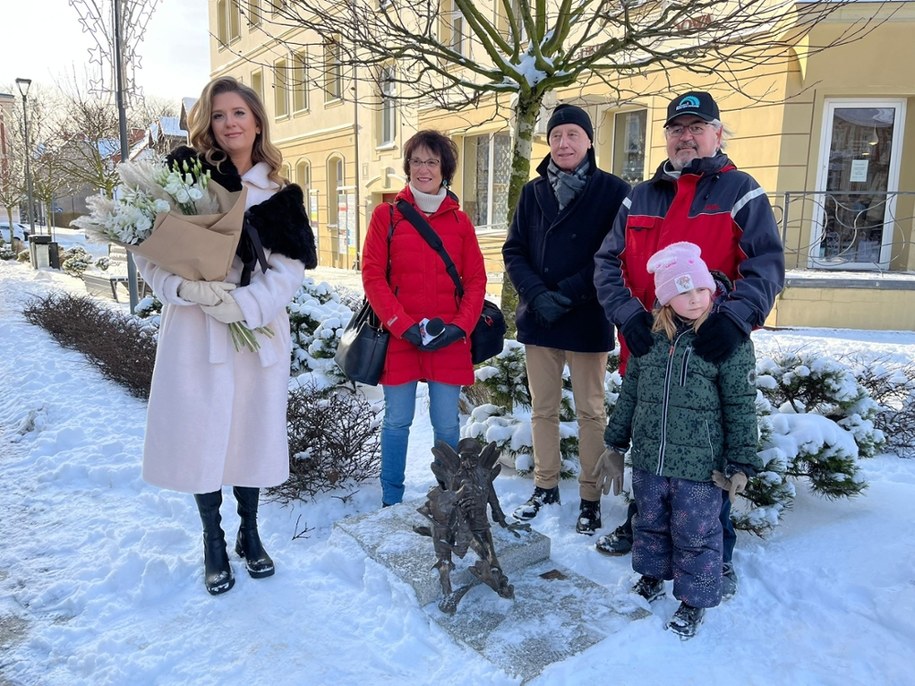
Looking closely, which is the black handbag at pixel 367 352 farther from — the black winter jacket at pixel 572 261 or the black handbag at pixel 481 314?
the black winter jacket at pixel 572 261

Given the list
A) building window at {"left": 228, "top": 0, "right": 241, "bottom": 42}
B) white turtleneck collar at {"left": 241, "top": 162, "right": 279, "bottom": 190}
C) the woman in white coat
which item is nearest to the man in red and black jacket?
the woman in white coat

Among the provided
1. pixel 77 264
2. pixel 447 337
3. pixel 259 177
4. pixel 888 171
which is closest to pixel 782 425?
pixel 447 337

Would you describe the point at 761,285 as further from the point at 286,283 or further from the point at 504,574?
the point at 286,283

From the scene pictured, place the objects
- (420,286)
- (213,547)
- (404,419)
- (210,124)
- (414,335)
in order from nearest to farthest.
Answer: (210,124)
(213,547)
(414,335)
(420,286)
(404,419)

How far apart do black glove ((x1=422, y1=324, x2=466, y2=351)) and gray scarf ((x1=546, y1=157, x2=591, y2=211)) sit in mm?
852

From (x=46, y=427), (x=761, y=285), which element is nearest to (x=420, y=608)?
(x=761, y=285)

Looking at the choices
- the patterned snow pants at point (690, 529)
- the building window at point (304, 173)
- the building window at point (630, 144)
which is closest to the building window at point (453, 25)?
the building window at point (630, 144)

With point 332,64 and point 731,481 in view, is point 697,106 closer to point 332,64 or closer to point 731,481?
point 731,481

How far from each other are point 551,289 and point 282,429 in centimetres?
150

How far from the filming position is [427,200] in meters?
3.37

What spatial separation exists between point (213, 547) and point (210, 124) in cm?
186

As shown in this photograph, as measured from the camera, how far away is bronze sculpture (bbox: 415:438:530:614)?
2705 mm

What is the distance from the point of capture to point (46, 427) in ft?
17.4

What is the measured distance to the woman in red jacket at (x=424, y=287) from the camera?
3281 millimetres
